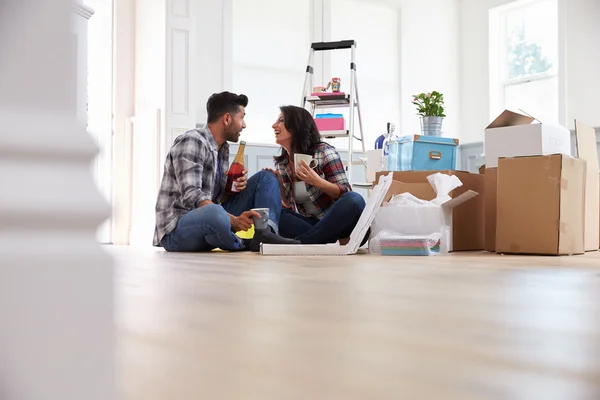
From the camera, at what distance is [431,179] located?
303 centimetres

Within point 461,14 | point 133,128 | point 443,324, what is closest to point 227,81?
point 133,128

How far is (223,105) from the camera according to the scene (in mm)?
3232

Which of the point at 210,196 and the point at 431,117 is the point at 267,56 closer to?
the point at 431,117

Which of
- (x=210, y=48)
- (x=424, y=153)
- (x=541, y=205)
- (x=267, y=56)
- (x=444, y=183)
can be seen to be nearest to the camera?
(x=541, y=205)

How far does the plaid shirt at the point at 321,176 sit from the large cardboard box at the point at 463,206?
0.23 m

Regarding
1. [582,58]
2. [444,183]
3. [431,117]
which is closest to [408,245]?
[444,183]

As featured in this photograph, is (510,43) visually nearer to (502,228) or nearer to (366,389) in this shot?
(502,228)

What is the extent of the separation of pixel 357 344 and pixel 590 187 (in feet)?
9.29

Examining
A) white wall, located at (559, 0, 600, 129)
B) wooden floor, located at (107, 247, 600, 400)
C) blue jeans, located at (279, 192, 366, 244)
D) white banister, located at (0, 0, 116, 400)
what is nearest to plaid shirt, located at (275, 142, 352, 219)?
blue jeans, located at (279, 192, 366, 244)

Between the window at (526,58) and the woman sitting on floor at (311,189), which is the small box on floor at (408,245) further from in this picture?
the window at (526,58)

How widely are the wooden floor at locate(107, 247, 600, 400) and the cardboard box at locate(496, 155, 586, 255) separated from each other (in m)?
1.71

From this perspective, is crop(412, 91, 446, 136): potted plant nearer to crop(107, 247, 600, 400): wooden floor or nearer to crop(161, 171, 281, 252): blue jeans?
crop(161, 171, 281, 252): blue jeans

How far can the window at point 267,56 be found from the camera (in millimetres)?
5941

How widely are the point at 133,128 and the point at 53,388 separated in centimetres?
556
